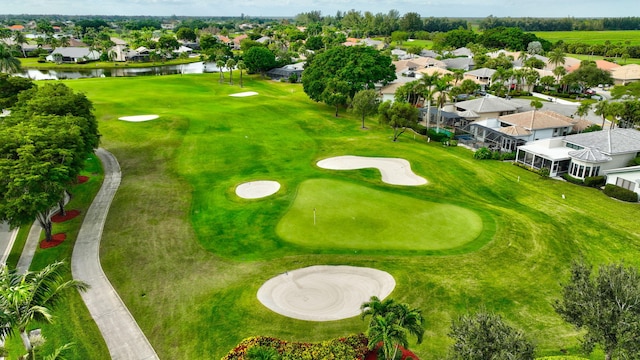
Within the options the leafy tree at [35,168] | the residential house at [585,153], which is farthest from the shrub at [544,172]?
the leafy tree at [35,168]

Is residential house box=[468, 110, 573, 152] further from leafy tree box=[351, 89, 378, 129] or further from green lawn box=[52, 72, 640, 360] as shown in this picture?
leafy tree box=[351, 89, 378, 129]

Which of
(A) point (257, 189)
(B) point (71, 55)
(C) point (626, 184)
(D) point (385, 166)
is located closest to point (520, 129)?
(C) point (626, 184)

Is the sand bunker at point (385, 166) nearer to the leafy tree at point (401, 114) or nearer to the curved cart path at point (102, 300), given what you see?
the leafy tree at point (401, 114)

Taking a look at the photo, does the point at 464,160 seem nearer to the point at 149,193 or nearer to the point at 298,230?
the point at 298,230

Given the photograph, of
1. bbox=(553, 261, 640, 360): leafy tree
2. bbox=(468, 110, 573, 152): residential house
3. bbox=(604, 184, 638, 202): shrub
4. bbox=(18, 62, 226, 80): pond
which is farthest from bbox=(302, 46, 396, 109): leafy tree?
bbox=(553, 261, 640, 360): leafy tree

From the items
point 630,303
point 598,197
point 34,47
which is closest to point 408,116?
point 598,197
